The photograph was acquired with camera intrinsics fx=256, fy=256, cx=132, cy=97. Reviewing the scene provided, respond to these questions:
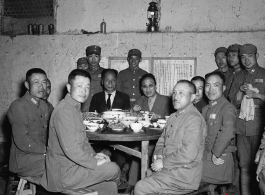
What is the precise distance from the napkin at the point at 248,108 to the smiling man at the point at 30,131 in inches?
112

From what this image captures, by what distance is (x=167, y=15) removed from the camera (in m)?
6.02

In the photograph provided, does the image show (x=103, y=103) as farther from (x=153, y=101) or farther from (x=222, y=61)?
(x=222, y=61)

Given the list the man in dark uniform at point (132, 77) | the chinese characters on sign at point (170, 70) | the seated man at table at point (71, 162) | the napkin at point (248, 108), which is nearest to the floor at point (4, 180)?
the seated man at table at point (71, 162)

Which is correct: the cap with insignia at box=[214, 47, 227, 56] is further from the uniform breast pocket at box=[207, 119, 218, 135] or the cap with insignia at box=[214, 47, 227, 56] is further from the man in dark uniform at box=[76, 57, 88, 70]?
the man in dark uniform at box=[76, 57, 88, 70]

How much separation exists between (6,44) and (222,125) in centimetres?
551

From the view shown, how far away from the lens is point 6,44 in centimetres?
623

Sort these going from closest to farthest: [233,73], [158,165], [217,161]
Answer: [158,165] → [217,161] → [233,73]

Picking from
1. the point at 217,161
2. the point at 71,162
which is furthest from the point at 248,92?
the point at 71,162

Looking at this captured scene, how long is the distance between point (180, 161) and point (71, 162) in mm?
1030

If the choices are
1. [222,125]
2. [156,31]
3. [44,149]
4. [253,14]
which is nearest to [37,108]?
[44,149]

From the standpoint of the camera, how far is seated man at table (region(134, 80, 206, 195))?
7.73 feet

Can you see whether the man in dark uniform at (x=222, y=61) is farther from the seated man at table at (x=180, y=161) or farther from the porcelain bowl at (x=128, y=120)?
the seated man at table at (x=180, y=161)

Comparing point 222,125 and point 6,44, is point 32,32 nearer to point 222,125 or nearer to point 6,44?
point 6,44

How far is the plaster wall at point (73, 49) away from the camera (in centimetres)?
559
